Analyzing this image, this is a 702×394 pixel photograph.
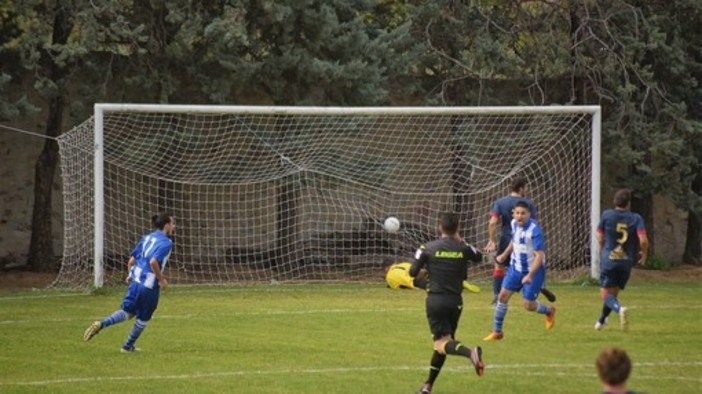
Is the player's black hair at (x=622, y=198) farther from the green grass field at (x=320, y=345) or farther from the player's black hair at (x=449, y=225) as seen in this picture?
the player's black hair at (x=449, y=225)

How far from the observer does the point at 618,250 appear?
17734 millimetres

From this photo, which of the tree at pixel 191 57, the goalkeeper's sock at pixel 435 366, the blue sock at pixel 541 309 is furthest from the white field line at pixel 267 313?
the goalkeeper's sock at pixel 435 366

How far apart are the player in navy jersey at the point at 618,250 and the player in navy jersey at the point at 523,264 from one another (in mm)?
1069

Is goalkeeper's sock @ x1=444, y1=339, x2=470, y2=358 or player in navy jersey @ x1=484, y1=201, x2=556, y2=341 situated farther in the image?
player in navy jersey @ x1=484, y1=201, x2=556, y2=341

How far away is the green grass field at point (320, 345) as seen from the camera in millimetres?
13742

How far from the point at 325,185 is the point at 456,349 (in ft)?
46.2

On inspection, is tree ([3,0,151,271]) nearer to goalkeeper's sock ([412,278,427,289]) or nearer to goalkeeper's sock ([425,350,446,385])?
goalkeeper's sock ([412,278,427,289])

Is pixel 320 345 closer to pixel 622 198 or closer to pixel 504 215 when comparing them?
pixel 622 198

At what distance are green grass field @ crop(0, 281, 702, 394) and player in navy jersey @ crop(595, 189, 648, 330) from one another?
18.5 inches

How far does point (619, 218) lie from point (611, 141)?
1050cm

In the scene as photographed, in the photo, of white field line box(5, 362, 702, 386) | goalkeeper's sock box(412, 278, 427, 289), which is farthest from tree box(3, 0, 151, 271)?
goalkeeper's sock box(412, 278, 427, 289)

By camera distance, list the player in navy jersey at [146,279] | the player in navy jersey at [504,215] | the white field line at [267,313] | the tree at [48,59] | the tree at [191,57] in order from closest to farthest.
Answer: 1. the player in navy jersey at [146,279]
2. the white field line at [267,313]
3. the player in navy jersey at [504,215]
4. the tree at [48,59]
5. the tree at [191,57]

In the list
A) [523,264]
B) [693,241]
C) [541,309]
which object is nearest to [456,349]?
[523,264]

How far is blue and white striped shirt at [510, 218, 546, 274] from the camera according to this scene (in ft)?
55.0
